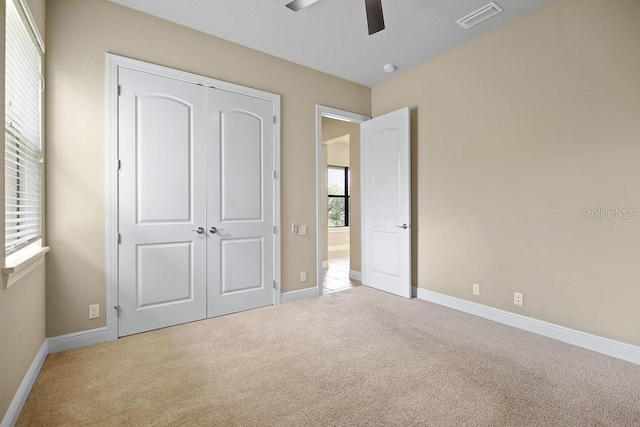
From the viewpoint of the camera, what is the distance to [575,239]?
262cm

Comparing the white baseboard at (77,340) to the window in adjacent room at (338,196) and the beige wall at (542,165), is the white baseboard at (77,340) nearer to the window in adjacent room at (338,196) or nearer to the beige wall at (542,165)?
the beige wall at (542,165)

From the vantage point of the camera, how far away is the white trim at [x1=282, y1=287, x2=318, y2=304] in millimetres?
3726

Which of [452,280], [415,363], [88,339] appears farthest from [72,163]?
[452,280]

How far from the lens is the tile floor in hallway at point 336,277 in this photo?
14.7 ft

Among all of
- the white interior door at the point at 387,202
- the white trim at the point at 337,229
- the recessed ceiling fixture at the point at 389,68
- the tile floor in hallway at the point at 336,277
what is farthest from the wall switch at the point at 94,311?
the white trim at the point at 337,229

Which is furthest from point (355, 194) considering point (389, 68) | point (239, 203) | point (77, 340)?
point (77, 340)

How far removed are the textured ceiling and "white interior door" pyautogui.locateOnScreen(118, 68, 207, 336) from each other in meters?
0.66

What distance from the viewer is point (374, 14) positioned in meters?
2.22

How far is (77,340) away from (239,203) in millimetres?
1795

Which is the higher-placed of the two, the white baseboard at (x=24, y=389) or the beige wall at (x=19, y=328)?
the beige wall at (x=19, y=328)

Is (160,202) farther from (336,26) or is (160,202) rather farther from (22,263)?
(336,26)

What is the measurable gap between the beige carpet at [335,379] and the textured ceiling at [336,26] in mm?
2895

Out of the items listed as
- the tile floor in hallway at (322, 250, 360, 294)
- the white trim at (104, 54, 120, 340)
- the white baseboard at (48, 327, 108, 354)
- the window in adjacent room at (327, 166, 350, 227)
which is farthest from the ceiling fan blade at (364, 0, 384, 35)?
the window in adjacent room at (327, 166, 350, 227)

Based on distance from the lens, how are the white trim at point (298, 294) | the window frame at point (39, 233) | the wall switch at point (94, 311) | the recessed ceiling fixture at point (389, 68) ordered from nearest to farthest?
the window frame at point (39, 233) → the wall switch at point (94, 311) → the white trim at point (298, 294) → the recessed ceiling fixture at point (389, 68)
